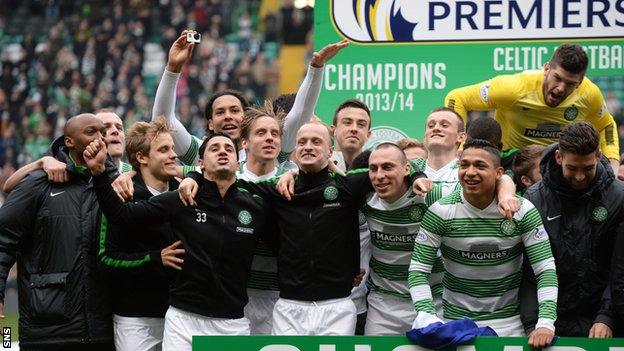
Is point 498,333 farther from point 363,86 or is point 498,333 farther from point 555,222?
point 363,86

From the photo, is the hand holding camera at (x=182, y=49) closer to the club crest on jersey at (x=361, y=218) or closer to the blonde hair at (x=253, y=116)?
the blonde hair at (x=253, y=116)

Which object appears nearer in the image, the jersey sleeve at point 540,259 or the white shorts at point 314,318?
the jersey sleeve at point 540,259

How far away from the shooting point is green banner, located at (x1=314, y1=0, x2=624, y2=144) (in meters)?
8.66

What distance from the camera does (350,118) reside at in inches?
302

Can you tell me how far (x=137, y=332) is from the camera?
22.2 feet

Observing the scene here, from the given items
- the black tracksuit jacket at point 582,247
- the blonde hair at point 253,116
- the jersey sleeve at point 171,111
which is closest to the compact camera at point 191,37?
the jersey sleeve at point 171,111

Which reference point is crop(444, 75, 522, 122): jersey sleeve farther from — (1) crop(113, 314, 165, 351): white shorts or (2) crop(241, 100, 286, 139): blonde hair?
(1) crop(113, 314, 165, 351): white shorts

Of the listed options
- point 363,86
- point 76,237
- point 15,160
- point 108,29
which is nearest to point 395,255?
point 76,237

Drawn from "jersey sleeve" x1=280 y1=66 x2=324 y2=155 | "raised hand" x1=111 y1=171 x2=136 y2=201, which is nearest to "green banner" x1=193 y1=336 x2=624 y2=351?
"raised hand" x1=111 y1=171 x2=136 y2=201

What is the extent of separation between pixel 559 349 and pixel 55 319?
2.78m

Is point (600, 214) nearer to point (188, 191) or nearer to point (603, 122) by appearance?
point (603, 122)

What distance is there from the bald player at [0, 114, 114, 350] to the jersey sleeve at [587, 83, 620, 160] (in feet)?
10.9

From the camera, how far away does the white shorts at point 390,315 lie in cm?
682

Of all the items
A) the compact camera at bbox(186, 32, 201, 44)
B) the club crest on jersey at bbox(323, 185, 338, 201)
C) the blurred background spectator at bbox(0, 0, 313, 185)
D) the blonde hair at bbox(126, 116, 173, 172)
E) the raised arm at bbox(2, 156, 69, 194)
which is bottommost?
the blurred background spectator at bbox(0, 0, 313, 185)
